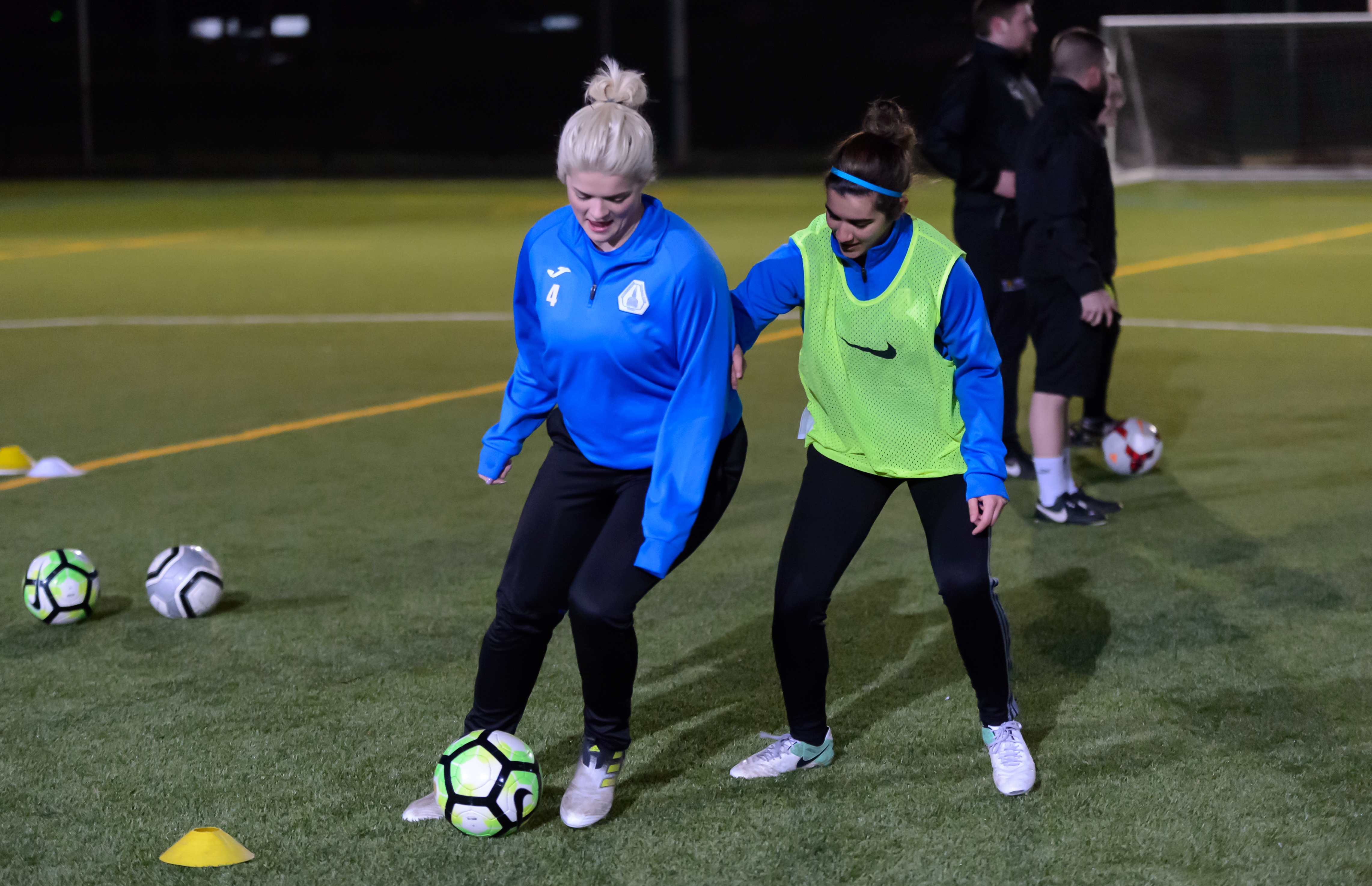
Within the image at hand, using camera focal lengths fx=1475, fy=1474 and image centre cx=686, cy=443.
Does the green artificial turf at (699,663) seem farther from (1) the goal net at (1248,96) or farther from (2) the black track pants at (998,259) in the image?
(1) the goal net at (1248,96)

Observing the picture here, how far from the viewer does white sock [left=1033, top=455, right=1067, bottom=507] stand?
21.9 ft

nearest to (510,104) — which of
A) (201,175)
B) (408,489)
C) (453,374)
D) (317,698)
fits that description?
(201,175)

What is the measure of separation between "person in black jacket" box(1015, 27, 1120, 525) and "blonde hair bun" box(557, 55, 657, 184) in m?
3.45

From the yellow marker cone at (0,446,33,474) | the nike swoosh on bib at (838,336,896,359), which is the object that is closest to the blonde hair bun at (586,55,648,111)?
the nike swoosh on bib at (838,336,896,359)

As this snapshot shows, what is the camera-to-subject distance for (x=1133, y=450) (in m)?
7.46

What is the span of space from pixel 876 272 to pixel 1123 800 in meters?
1.57

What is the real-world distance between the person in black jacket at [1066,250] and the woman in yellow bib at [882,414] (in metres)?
2.72

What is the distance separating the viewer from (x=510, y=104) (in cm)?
3862

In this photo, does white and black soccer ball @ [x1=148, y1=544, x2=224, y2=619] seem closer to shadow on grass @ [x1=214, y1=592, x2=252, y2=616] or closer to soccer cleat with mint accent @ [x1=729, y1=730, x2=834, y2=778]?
shadow on grass @ [x1=214, y1=592, x2=252, y2=616]

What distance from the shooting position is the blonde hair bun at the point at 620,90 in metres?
3.49

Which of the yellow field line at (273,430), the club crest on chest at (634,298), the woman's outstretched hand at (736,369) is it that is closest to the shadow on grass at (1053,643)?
the woman's outstretched hand at (736,369)

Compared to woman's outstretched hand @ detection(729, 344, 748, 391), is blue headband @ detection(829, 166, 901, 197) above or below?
above

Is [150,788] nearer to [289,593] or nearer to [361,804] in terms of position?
[361,804]

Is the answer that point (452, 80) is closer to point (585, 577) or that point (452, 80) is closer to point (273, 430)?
point (273, 430)
